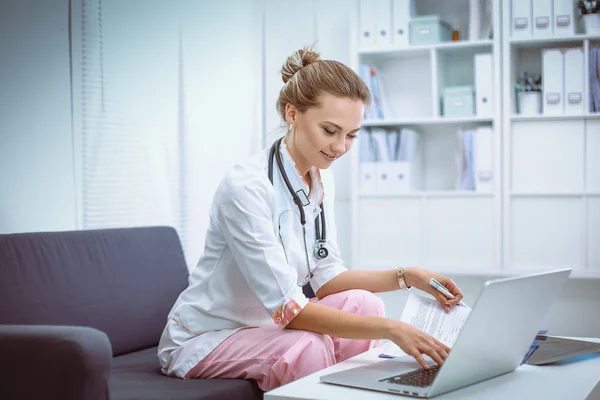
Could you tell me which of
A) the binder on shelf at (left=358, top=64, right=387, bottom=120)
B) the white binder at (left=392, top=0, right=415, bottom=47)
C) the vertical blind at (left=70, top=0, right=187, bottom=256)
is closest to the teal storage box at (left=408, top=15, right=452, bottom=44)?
the white binder at (left=392, top=0, right=415, bottom=47)

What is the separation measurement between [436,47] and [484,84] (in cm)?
29

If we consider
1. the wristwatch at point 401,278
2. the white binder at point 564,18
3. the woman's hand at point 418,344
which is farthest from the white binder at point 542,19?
the woman's hand at point 418,344

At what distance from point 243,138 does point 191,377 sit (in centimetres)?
219

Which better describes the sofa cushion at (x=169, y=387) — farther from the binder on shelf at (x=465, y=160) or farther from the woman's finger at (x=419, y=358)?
the binder on shelf at (x=465, y=160)

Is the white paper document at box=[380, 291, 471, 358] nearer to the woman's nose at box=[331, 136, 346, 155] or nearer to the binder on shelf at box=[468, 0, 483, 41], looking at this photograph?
the woman's nose at box=[331, 136, 346, 155]

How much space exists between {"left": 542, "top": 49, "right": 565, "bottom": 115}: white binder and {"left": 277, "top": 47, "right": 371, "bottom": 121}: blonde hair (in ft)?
6.17

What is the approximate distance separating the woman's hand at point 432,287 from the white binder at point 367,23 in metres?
2.05

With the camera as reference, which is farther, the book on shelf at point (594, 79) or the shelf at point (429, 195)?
the shelf at point (429, 195)

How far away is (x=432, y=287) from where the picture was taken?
174 cm

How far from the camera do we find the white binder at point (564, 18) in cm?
337

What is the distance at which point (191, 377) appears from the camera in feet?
5.72

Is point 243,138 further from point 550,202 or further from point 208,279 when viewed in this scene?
point 208,279

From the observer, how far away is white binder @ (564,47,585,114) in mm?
3363

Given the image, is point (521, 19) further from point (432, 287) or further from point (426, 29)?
point (432, 287)
